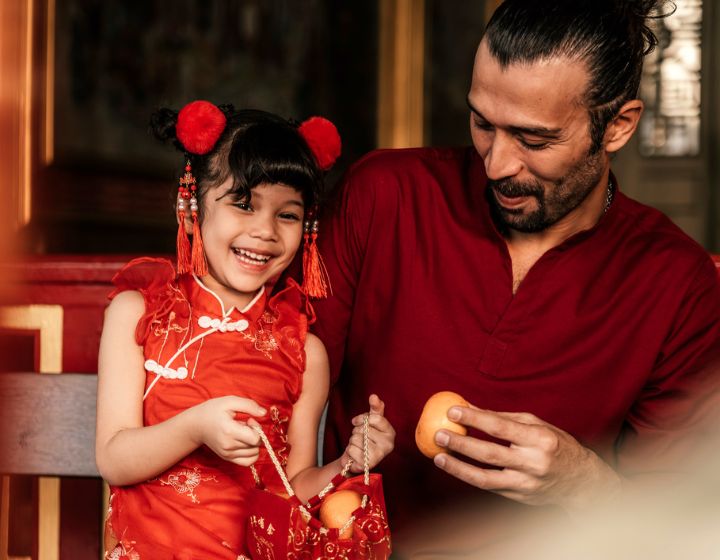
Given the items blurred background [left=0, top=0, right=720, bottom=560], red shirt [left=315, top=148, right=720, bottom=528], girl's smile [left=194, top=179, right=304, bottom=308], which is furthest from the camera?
blurred background [left=0, top=0, right=720, bottom=560]

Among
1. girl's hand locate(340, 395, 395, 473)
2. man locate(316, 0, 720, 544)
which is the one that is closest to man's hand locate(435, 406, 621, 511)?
man locate(316, 0, 720, 544)

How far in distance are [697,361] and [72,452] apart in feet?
4.71

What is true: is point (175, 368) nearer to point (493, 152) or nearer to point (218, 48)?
point (493, 152)

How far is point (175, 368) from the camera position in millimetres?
1784

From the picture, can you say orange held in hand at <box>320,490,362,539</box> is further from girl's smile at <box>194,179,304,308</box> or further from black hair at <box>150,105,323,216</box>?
black hair at <box>150,105,323,216</box>

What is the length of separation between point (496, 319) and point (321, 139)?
1.68 ft

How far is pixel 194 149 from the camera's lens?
1.83 meters

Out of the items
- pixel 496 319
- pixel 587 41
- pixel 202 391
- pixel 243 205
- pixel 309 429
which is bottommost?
pixel 309 429

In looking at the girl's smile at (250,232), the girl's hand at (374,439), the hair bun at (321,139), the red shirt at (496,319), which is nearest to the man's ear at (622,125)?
the red shirt at (496,319)

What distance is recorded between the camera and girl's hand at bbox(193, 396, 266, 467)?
1528mm

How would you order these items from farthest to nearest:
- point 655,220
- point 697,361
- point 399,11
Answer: point 399,11, point 655,220, point 697,361

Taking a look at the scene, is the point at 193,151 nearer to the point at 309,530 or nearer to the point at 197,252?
the point at 197,252

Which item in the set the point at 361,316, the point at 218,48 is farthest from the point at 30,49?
the point at 218,48

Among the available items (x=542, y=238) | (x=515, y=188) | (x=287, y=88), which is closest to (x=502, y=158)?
(x=515, y=188)
